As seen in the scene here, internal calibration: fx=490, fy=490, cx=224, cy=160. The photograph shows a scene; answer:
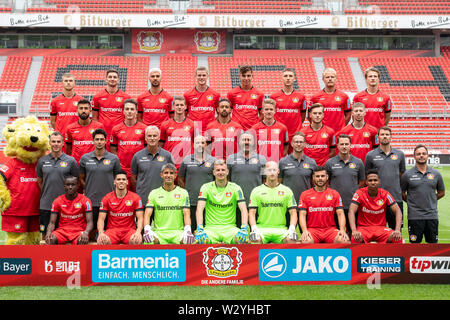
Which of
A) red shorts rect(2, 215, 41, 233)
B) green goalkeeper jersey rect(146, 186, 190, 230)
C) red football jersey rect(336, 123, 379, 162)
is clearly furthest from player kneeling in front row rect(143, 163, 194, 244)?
red football jersey rect(336, 123, 379, 162)

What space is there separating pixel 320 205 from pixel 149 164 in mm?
2397

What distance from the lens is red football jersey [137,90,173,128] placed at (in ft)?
25.8

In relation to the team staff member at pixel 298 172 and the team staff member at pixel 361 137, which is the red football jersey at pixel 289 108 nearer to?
the team staff member at pixel 361 137

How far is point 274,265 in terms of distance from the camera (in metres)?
5.71

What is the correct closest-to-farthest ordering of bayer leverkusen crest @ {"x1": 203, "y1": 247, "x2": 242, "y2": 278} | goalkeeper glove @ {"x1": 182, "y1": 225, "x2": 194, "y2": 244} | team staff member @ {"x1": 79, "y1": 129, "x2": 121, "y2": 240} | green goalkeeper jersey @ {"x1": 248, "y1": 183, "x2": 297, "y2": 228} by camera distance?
bayer leverkusen crest @ {"x1": 203, "y1": 247, "x2": 242, "y2": 278}
goalkeeper glove @ {"x1": 182, "y1": 225, "x2": 194, "y2": 244}
green goalkeeper jersey @ {"x1": 248, "y1": 183, "x2": 297, "y2": 228}
team staff member @ {"x1": 79, "y1": 129, "x2": 121, "y2": 240}

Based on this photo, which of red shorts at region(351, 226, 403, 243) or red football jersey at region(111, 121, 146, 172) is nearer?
red shorts at region(351, 226, 403, 243)

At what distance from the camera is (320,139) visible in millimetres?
7371

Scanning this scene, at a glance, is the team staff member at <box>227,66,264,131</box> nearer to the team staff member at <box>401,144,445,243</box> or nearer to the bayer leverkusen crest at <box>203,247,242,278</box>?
the team staff member at <box>401,144,445,243</box>

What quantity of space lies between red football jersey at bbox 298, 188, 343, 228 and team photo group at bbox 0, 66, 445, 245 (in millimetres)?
13

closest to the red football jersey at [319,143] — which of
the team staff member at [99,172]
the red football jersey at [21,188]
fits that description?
the team staff member at [99,172]

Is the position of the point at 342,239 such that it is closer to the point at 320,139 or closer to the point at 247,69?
the point at 320,139

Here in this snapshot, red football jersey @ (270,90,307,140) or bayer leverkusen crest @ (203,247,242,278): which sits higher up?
red football jersey @ (270,90,307,140)

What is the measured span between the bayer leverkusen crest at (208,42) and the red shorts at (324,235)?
23.0 metres

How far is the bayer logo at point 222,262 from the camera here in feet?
18.7
